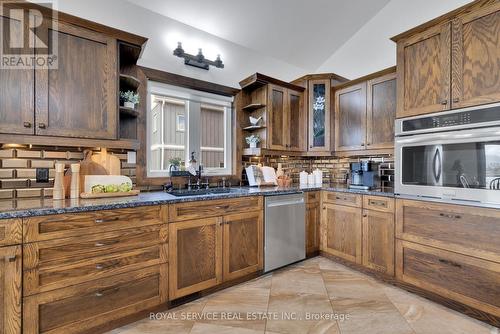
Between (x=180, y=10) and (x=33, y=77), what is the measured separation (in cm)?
161

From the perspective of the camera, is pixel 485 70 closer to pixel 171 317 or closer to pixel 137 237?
pixel 137 237

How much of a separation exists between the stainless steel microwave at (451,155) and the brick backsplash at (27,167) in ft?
9.90

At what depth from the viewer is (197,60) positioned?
2.79 meters

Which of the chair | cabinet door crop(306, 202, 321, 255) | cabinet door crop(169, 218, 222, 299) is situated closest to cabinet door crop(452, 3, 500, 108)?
the chair

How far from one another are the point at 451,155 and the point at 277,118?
182cm

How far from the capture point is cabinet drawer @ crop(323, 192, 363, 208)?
2645 mm

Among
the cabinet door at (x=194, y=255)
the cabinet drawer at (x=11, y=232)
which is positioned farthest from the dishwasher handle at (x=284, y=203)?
the cabinet drawer at (x=11, y=232)

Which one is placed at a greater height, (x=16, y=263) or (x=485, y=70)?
(x=485, y=70)

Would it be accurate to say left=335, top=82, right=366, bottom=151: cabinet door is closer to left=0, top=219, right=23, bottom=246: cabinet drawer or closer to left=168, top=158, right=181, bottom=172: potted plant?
left=168, top=158, right=181, bottom=172: potted plant

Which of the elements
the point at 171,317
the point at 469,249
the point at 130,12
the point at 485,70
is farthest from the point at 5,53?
the point at 469,249

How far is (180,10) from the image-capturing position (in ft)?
8.52

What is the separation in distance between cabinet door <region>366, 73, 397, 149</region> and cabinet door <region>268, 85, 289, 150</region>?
1023 millimetres

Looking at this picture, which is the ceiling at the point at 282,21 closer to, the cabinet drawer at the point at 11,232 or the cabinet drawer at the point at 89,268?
the cabinet drawer at the point at 11,232

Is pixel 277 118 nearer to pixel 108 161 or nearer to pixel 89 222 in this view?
pixel 108 161
